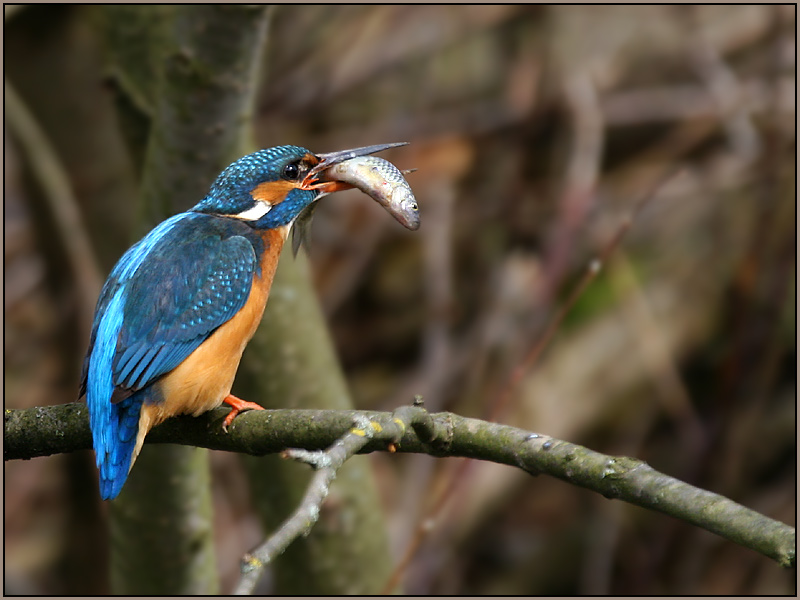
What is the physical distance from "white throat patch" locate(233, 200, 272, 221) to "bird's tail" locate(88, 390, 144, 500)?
626 millimetres

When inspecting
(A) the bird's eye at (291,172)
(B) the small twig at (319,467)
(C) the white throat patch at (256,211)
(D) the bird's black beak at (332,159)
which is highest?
(D) the bird's black beak at (332,159)

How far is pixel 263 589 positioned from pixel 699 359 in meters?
2.85

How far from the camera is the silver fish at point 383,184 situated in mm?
2088

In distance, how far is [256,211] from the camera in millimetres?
2451

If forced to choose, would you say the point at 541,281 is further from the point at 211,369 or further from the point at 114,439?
the point at 114,439

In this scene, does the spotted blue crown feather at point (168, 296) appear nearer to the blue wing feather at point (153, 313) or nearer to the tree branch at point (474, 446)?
the blue wing feather at point (153, 313)

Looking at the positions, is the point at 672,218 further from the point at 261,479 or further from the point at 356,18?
the point at 261,479

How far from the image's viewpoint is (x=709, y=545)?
16.0 ft

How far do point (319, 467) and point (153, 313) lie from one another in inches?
40.3

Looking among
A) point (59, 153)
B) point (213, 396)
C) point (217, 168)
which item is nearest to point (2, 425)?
point (213, 396)

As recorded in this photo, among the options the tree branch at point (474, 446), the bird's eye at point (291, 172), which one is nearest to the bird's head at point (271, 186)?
the bird's eye at point (291, 172)

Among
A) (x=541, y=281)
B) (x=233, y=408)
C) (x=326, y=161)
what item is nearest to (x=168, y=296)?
(x=233, y=408)

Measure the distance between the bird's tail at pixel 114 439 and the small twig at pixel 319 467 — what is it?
0.68m

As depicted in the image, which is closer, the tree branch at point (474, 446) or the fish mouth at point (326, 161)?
the tree branch at point (474, 446)
